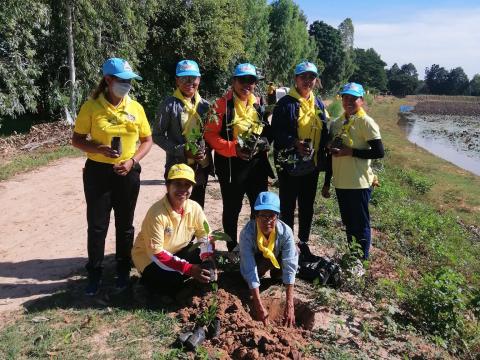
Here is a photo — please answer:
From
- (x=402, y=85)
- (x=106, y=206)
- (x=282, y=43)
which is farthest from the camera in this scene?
(x=402, y=85)

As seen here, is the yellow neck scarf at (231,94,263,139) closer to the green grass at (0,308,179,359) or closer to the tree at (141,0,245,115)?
the green grass at (0,308,179,359)

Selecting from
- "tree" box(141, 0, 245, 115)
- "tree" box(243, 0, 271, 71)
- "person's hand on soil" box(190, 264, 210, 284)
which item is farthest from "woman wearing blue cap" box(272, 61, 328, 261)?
"tree" box(243, 0, 271, 71)

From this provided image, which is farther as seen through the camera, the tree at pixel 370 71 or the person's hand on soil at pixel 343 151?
the tree at pixel 370 71

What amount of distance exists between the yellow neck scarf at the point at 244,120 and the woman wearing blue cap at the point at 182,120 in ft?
1.10

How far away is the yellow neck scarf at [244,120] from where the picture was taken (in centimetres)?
418

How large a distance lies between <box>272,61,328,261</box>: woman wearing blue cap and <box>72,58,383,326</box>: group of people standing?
0.4 inches

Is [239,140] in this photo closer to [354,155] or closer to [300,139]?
[300,139]

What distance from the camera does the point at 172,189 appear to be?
369 cm

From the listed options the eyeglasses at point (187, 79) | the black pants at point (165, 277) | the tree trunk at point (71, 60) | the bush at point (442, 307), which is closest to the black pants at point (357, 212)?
the bush at point (442, 307)

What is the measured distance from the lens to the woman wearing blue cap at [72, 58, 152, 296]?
3.68m

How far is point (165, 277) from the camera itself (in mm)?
3791

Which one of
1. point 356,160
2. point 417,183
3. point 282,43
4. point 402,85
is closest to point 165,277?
point 356,160

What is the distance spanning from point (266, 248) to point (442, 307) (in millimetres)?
1762

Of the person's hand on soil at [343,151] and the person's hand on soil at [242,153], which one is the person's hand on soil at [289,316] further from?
the person's hand on soil at [343,151]
